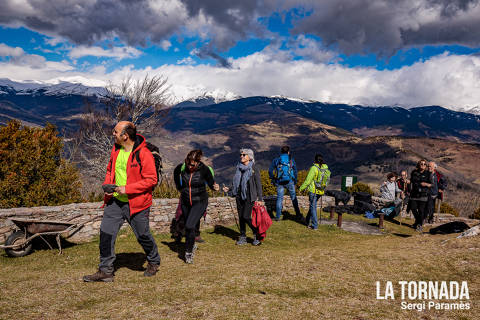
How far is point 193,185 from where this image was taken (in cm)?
511

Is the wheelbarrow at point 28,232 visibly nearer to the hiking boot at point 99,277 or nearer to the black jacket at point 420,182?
the hiking boot at point 99,277

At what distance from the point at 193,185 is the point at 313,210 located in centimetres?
493

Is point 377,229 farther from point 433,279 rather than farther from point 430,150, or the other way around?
point 430,150

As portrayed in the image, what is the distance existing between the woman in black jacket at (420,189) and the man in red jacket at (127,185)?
8.56 m

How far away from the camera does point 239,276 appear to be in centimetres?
436

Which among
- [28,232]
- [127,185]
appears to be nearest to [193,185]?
[127,185]

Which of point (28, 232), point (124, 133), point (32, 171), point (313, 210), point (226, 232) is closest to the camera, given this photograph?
point (124, 133)

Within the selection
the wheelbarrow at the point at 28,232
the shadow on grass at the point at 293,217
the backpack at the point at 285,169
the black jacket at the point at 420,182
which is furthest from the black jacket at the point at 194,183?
the black jacket at the point at 420,182

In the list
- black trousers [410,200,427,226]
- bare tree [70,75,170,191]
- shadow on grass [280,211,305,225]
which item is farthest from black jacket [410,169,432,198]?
bare tree [70,75,170,191]

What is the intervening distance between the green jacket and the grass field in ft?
8.45

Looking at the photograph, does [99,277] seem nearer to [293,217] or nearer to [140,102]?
[293,217]

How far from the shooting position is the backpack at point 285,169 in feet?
29.7

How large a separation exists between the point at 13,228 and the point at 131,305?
16.1 feet

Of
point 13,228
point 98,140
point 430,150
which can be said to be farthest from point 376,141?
point 13,228
